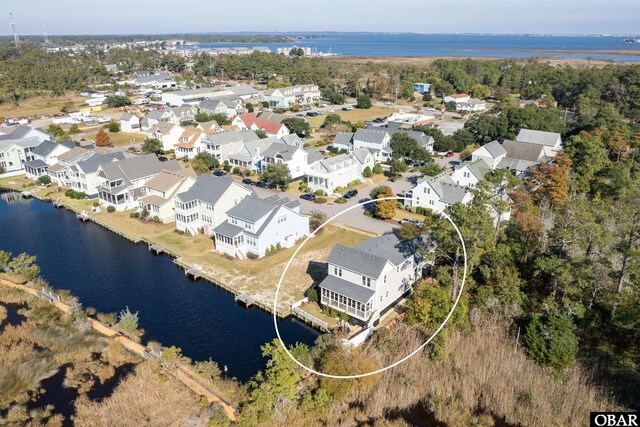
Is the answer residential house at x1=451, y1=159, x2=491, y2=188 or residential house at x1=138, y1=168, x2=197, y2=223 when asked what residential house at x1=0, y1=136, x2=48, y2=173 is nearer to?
residential house at x1=138, y1=168, x2=197, y2=223

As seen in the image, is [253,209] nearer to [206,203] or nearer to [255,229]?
[255,229]

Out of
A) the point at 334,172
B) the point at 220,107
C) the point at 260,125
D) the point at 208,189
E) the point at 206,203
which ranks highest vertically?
the point at 220,107

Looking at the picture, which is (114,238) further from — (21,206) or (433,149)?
(433,149)

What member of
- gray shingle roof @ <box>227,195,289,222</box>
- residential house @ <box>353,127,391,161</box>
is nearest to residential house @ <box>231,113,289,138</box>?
residential house @ <box>353,127,391,161</box>

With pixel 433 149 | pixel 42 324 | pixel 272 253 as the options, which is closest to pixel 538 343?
pixel 272 253

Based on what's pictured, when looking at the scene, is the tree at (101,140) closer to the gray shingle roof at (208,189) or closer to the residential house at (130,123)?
the residential house at (130,123)

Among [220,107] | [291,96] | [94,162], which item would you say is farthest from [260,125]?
[291,96]

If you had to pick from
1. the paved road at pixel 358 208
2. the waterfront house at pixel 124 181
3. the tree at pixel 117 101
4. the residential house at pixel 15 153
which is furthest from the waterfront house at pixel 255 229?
the tree at pixel 117 101
